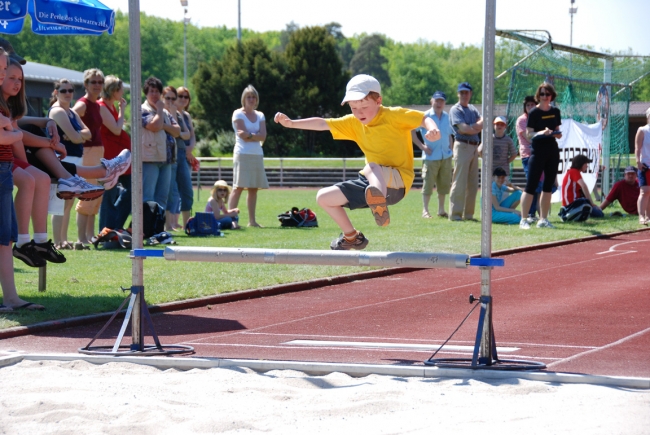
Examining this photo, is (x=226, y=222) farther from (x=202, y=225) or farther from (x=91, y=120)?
(x=91, y=120)

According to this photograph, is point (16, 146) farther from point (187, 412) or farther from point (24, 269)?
point (187, 412)

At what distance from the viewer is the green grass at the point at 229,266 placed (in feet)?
29.5

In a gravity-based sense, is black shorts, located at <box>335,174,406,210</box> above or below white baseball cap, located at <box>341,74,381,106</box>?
below

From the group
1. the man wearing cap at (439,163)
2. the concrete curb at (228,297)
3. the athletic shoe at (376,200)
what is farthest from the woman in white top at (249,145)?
the athletic shoe at (376,200)

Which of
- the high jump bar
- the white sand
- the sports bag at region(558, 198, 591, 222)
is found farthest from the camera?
the sports bag at region(558, 198, 591, 222)

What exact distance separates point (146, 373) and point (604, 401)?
9.67 feet

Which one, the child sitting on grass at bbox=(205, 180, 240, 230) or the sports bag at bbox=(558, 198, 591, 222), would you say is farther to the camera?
the sports bag at bbox=(558, 198, 591, 222)

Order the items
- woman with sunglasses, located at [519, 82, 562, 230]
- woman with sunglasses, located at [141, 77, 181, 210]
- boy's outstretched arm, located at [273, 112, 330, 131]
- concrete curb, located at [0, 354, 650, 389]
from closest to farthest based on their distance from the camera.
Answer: concrete curb, located at [0, 354, 650, 389] < boy's outstretched arm, located at [273, 112, 330, 131] < woman with sunglasses, located at [141, 77, 181, 210] < woman with sunglasses, located at [519, 82, 562, 230]

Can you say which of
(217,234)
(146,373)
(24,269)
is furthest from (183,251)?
(217,234)

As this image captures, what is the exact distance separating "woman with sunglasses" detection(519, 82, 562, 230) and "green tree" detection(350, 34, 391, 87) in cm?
12742

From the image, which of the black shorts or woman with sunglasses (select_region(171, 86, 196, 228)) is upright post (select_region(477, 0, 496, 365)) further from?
woman with sunglasses (select_region(171, 86, 196, 228))

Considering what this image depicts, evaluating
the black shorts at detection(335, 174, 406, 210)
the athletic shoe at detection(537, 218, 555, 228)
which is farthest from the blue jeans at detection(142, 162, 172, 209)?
the black shorts at detection(335, 174, 406, 210)

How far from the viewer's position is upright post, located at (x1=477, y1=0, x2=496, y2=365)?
614 cm

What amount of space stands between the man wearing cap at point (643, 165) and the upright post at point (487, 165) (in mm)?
11089
